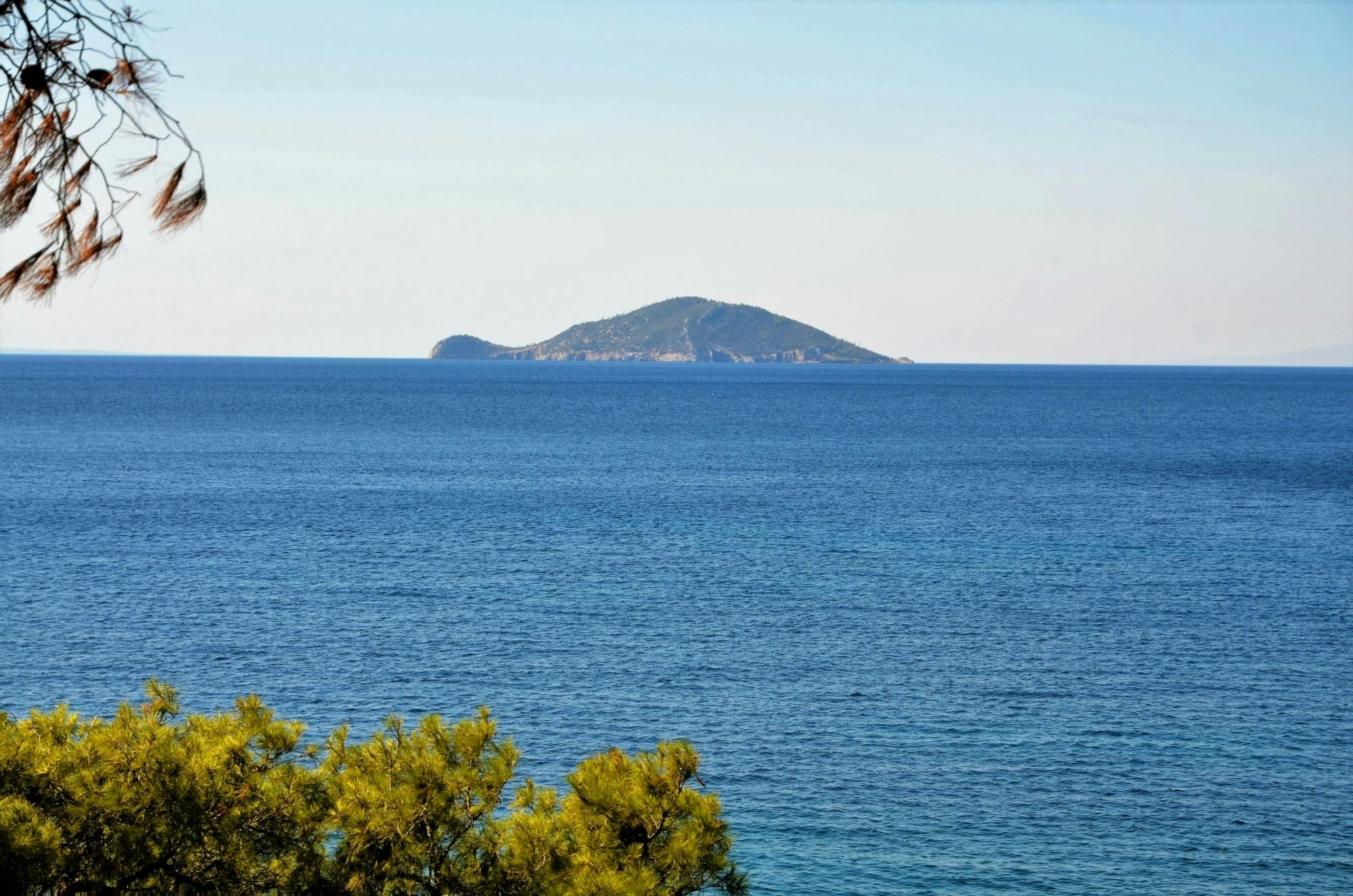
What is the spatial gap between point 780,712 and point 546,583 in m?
20.6

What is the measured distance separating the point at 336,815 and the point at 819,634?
38.0m

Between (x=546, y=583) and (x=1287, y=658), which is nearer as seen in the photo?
(x=1287, y=658)

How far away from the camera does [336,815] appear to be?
13.3 m

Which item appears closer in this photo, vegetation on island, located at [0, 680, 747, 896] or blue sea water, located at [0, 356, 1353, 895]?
vegetation on island, located at [0, 680, 747, 896]

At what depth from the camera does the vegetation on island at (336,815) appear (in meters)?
12.6

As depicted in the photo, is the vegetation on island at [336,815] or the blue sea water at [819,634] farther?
the blue sea water at [819,634]

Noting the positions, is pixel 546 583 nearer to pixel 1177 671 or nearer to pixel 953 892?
pixel 1177 671

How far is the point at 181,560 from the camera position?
61.8 metres

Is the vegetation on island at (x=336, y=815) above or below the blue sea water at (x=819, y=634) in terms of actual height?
above

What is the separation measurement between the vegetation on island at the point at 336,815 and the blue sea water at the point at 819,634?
53.4 feet

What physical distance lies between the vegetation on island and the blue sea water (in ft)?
53.4

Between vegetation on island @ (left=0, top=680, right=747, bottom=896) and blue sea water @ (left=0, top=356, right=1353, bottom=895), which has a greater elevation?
vegetation on island @ (left=0, top=680, right=747, bottom=896)

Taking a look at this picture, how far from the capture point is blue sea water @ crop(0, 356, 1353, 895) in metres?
32.2

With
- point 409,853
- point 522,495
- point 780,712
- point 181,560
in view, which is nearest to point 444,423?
point 522,495
